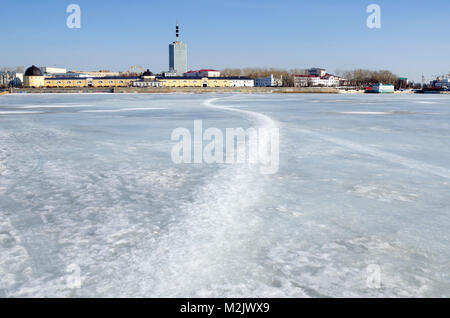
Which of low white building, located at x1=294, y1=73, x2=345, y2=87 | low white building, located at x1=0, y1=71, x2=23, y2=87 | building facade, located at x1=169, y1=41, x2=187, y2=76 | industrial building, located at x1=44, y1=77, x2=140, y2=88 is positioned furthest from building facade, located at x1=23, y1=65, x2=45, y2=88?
building facade, located at x1=169, y1=41, x2=187, y2=76

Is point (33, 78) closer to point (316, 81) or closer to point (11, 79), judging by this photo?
point (11, 79)

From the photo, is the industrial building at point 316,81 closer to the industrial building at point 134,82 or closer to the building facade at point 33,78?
the industrial building at point 134,82

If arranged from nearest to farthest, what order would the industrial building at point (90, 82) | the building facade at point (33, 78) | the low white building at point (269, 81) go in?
the building facade at point (33, 78)
the industrial building at point (90, 82)
the low white building at point (269, 81)

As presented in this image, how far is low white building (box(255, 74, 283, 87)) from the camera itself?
359 ft

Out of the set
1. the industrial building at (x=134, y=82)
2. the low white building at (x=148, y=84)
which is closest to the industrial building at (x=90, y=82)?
the industrial building at (x=134, y=82)

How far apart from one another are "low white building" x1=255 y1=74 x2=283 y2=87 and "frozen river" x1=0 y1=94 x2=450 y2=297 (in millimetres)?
106237

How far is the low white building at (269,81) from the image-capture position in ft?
359

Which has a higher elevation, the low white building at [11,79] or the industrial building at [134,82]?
the low white building at [11,79]

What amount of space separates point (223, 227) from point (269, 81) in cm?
10994

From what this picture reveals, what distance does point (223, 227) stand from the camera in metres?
2.83

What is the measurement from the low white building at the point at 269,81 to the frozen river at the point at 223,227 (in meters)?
106

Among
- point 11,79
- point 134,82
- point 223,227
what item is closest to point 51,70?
point 11,79
